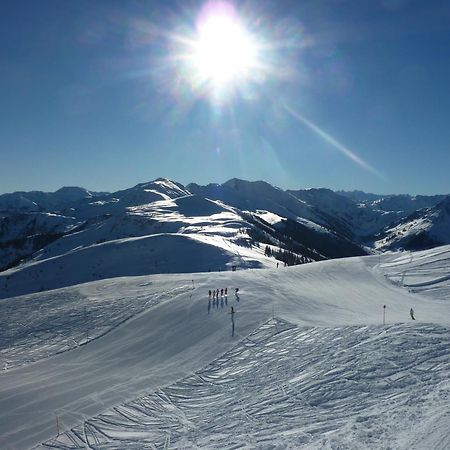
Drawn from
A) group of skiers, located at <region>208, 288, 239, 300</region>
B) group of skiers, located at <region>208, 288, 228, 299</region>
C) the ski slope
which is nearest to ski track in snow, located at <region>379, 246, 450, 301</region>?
the ski slope

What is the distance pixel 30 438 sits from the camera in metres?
21.3

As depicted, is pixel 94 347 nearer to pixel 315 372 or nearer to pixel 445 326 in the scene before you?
pixel 315 372

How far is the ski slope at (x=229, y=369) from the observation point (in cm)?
1806

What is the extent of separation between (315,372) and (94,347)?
1903 centimetres

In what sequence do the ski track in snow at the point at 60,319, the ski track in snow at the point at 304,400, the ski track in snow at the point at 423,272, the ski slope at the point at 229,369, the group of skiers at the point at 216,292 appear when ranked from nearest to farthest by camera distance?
the ski track in snow at the point at 304,400
the ski slope at the point at 229,369
the ski track in snow at the point at 60,319
the group of skiers at the point at 216,292
the ski track in snow at the point at 423,272

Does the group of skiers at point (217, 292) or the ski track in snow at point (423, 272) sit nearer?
the group of skiers at point (217, 292)

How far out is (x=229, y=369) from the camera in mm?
26766

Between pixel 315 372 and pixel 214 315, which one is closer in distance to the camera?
pixel 315 372

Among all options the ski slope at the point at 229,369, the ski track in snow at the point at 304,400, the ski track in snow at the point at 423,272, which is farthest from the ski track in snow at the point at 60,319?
the ski track in snow at the point at 423,272

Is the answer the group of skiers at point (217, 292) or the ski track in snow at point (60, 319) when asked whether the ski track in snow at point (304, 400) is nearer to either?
the group of skiers at point (217, 292)

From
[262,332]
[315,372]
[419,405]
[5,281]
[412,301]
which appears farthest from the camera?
[5,281]

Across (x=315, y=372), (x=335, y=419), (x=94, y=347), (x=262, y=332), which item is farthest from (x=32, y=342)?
(x=335, y=419)

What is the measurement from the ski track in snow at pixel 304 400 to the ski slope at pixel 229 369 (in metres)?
0.10

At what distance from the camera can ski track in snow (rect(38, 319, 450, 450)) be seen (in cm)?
1677
